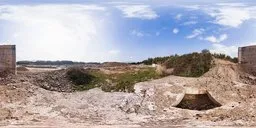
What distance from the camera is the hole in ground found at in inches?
1220

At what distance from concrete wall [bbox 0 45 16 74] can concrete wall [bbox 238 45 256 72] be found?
14.2 metres

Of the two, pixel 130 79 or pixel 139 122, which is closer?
pixel 139 122

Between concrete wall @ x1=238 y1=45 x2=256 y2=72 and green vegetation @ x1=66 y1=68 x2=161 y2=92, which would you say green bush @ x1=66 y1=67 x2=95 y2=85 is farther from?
concrete wall @ x1=238 y1=45 x2=256 y2=72

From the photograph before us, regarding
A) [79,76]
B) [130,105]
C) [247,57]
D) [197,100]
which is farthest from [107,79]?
[247,57]

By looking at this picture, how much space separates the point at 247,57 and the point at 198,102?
555 cm

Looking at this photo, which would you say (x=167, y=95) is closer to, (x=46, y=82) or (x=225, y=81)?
(x=225, y=81)

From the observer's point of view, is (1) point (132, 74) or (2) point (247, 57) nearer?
(1) point (132, 74)

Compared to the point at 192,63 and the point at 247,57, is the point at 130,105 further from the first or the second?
the point at 247,57

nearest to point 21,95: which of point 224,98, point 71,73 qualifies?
point 71,73

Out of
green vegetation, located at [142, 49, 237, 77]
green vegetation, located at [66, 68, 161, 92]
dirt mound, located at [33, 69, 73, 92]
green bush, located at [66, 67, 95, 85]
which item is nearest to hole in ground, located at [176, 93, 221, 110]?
green vegetation, located at [142, 49, 237, 77]

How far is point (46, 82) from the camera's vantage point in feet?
105

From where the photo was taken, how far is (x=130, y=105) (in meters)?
29.3

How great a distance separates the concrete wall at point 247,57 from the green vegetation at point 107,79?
564cm

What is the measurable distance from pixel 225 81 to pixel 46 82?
34.4ft
